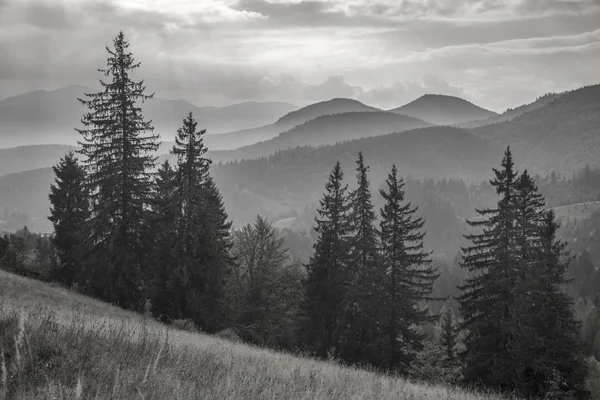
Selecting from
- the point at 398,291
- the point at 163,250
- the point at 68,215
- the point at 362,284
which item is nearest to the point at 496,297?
the point at 398,291

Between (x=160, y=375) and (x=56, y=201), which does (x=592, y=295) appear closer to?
(x=56, y=201)

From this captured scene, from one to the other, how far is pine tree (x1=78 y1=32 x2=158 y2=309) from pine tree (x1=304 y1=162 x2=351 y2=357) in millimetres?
13463

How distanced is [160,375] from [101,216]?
936 inches

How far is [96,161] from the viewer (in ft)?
90.1

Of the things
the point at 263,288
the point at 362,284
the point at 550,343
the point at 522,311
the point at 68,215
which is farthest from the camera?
the point at 263,288

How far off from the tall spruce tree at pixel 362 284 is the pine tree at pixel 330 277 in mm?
741

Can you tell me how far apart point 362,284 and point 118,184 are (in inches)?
663

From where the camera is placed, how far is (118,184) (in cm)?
2653

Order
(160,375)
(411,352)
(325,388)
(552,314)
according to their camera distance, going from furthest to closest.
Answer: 1. (411,352)
2. (552,314)
3. (325,388)
4. (160,375)

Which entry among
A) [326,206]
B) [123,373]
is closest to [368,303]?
[326,206]

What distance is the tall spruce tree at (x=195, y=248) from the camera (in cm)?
2694

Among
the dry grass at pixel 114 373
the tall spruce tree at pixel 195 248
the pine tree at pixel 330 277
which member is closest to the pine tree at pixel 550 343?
the pine tree at pixel 330 277

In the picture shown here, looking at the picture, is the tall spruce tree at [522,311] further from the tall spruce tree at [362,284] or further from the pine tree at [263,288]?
the pine tree at [263,288]

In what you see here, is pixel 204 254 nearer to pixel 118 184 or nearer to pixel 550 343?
pixel 118 184
